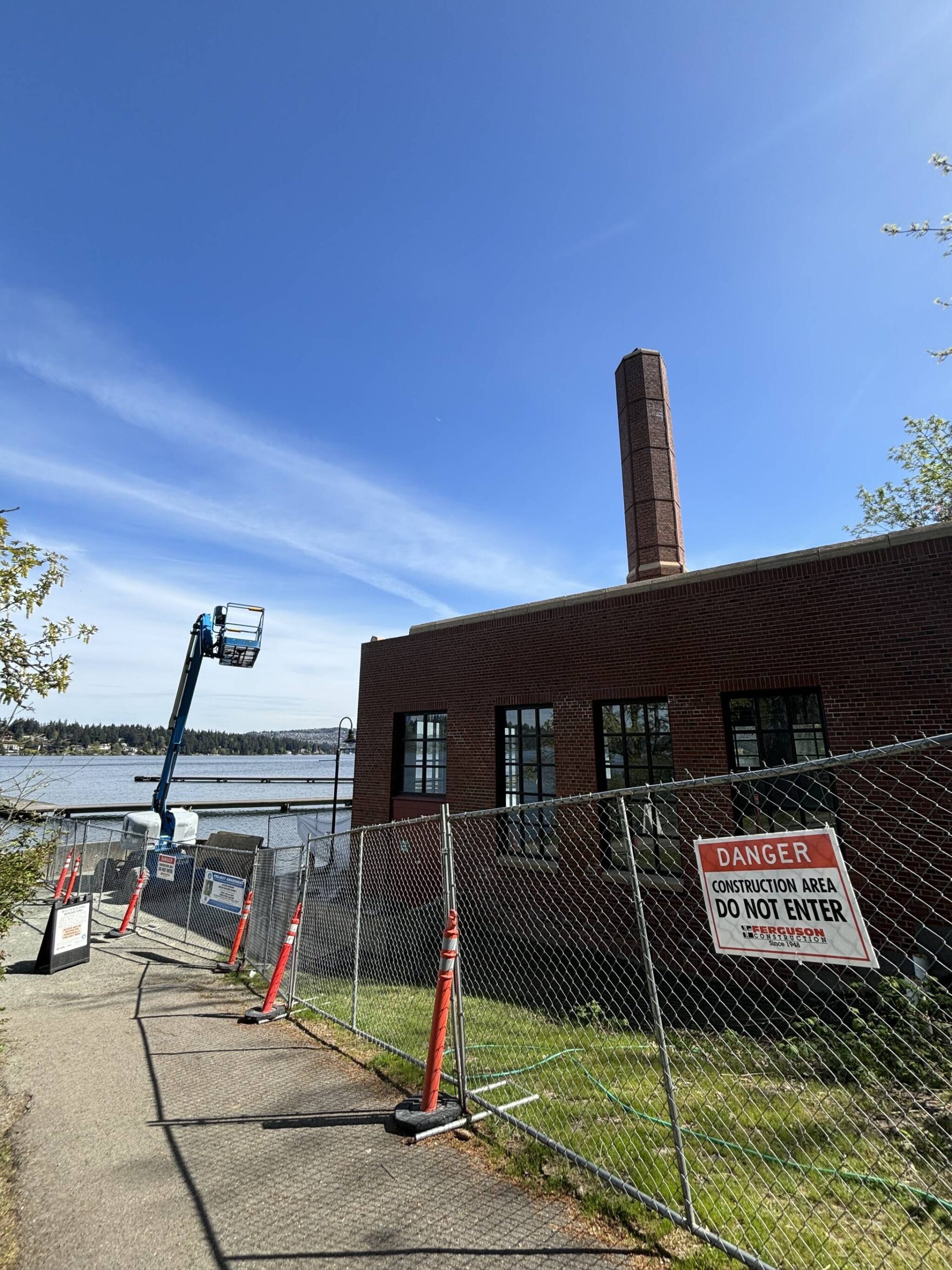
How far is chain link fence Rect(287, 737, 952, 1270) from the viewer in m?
3.48

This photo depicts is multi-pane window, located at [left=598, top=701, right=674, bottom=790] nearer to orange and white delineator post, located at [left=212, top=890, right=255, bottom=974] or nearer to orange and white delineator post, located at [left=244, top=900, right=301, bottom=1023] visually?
orange and white delineator post, located at [left=244, top=900, right=301, bottom=1023]

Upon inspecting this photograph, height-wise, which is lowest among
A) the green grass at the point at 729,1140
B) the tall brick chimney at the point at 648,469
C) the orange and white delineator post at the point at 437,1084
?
the green grass at the point at 729,1140

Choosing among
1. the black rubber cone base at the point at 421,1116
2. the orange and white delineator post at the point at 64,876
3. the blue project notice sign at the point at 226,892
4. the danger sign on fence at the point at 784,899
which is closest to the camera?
the danger sign on fence at the point at 784,899

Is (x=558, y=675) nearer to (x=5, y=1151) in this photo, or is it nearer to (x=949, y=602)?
(x=949, y=602)

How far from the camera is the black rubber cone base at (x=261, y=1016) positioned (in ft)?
23.3

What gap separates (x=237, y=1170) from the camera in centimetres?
402

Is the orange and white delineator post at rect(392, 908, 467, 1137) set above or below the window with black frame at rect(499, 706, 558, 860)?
below

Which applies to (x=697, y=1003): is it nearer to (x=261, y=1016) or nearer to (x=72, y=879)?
(x=261, y=1016)

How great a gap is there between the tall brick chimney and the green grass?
491 inches

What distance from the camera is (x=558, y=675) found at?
488 inches

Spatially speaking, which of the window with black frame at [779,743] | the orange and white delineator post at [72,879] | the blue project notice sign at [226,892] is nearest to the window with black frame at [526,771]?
the window with black frame at [779,743]

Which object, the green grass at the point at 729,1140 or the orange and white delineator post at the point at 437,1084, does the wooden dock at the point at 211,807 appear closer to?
the green grass at the point at 729,1140

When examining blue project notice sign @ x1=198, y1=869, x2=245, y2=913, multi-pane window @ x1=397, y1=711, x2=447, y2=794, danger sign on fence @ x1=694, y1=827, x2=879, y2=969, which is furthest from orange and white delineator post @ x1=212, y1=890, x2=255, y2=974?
danger sign on fence @ x1=694, y1=827, x2=879, y2=969

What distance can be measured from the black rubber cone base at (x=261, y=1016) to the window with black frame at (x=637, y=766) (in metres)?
5.32
